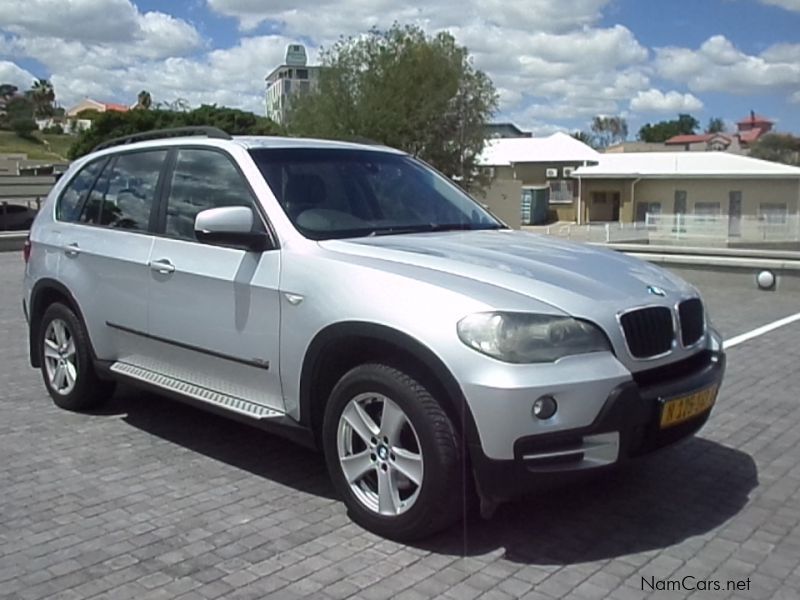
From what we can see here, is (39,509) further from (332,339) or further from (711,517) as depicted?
(711,517)

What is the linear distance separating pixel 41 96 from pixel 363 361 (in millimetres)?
128776

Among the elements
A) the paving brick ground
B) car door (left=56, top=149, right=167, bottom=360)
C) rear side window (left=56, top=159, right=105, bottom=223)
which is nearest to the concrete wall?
rear side window (left=56, top=159, right=105, bottom=223)

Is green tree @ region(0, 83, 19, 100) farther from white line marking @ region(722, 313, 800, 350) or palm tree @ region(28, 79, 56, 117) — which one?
white line marking @ region(722, 313, 800, 350)

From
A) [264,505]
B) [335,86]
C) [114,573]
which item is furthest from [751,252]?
[335,86]

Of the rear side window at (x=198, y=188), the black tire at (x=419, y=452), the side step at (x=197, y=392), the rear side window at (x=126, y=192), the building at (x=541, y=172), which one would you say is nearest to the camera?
the black tire at (x=419, y=452)

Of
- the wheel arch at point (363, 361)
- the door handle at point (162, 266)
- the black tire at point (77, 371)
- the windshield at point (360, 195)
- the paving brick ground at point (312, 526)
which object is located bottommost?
the paving brick ground at point (312, 526)

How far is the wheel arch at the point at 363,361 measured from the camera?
352cm

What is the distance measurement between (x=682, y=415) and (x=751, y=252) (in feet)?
36.1

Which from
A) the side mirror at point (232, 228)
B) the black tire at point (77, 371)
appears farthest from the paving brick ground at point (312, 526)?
the side mirror at point (232, 228)

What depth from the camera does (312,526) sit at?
4.07 metres

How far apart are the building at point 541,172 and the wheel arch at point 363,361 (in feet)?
158

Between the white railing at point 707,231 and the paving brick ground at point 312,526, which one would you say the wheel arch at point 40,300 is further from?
→ the white railing at point 707,231

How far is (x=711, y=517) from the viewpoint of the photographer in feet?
13.6

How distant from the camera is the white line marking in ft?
28.9
